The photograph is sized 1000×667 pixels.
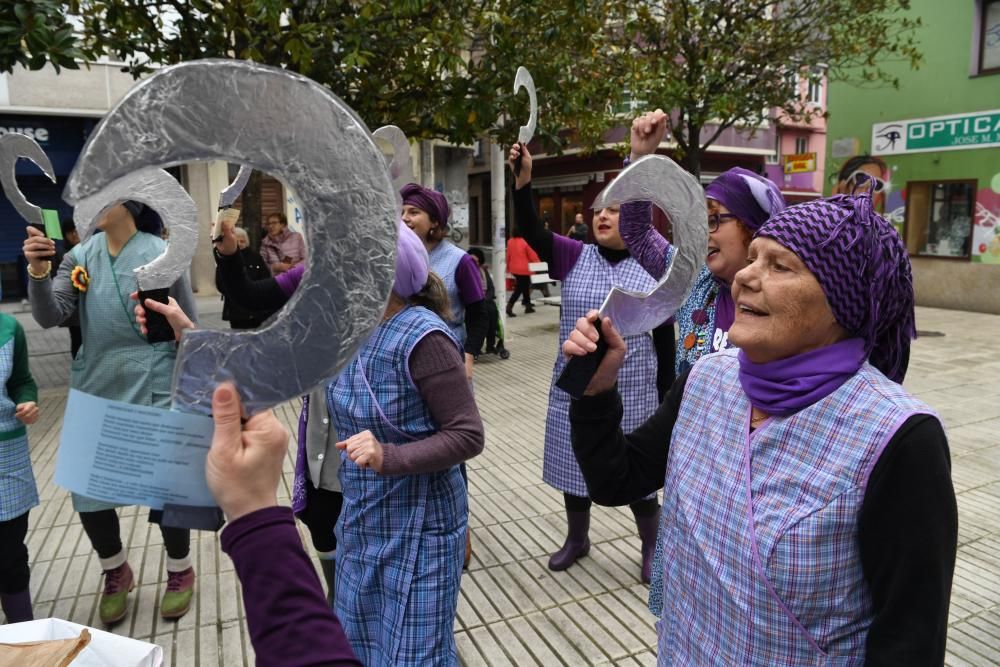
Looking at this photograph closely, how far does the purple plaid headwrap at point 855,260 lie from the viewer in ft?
4.09

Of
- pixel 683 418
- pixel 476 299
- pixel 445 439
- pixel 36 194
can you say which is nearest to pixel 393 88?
pixel 476 299

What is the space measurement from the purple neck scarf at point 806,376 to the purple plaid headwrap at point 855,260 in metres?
0.04

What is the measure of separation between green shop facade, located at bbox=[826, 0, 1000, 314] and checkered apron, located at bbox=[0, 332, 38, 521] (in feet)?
48.6

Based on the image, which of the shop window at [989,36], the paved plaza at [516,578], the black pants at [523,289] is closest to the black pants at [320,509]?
the paved plaza at [516,578]

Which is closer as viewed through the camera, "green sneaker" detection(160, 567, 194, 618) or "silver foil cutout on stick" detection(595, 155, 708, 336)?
"silver foil cutout on stick" detection(595, 155, 708, 336)

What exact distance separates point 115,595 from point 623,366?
247cm

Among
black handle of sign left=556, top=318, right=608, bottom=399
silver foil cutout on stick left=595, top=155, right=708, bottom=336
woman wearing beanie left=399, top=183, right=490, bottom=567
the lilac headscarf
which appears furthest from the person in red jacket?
black handle of sign left=556, top=318, right=608, bottom=399

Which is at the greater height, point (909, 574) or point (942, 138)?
point (942, 138)

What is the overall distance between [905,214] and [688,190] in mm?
14990

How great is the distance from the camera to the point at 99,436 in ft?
3.31

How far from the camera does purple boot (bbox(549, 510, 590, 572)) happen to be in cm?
360

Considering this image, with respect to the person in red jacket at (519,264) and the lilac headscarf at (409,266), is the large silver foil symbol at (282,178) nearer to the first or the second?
the lilac headscarf at (409,266)

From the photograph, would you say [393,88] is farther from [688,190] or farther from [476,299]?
[688,190]

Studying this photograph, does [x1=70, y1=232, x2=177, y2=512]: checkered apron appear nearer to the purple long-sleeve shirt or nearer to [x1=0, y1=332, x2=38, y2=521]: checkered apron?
[x1=0, y1=332, x2=38, y2=521]: checkered apron
